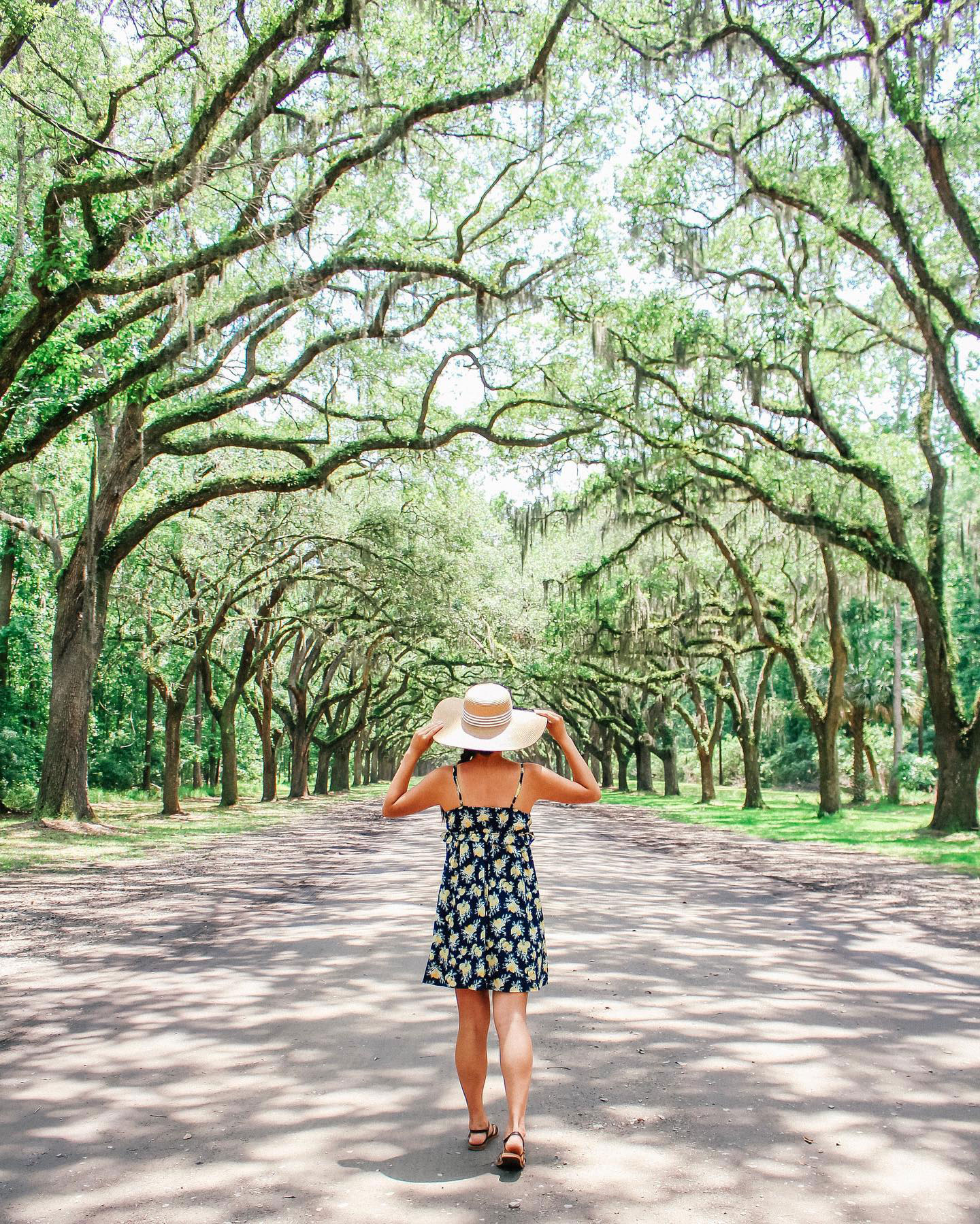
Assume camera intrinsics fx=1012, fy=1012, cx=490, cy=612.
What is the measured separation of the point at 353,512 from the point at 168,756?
24.4ft

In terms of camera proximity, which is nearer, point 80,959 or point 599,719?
point 80,959

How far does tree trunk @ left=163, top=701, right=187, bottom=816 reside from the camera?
24500 mm

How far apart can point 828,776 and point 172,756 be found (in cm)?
1578

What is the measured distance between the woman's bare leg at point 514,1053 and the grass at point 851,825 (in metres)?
10.8

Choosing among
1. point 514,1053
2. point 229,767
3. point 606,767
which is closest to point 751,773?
point 229,767

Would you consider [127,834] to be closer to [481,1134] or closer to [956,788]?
[956,788]

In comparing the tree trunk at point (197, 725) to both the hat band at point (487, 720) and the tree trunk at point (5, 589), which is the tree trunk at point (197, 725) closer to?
the tree trunk at point (5, 589)

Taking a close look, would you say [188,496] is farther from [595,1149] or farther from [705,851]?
[595,1149]

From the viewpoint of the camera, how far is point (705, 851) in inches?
662

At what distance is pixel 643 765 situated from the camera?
4444 centimetres

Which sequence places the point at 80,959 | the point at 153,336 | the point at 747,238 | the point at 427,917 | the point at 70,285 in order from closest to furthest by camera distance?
the point at 80,959 < the point at 427,917 < the point at 70,285 < the point at 153,336 < the point at 747,238

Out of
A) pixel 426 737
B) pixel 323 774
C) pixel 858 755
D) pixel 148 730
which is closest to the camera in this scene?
pixel 426 737

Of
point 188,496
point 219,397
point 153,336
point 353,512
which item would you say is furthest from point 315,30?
point 353,512

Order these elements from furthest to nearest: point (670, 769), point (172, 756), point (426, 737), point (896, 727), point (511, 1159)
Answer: point (670, 769) → point (896, 727) → point (172, 756) → point (426, 737) → point (511, 1159)
